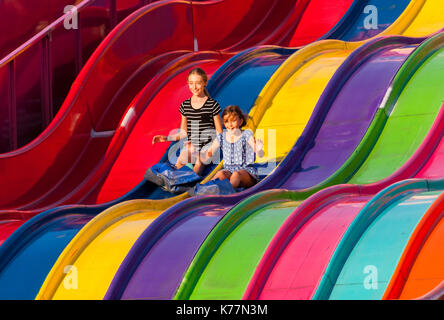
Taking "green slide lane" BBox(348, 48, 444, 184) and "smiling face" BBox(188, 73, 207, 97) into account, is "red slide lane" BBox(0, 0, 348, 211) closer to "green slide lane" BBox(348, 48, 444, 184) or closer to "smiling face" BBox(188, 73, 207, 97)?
"smiling face" BBox(188, 73, 207, 97)

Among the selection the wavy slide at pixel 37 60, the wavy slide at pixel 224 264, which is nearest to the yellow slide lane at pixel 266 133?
the wavy slide at pixel 224 264

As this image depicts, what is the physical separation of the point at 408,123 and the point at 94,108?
3307 millimetres

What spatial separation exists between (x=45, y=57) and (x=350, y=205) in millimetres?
4119

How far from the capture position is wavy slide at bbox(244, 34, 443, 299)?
6.65 metres

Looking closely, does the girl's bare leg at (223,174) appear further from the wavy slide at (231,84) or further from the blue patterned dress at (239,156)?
the wavy slide at (231,84)

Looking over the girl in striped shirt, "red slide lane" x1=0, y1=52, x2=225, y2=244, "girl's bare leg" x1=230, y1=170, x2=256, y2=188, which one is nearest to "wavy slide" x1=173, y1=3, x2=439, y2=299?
"girl's bare leg" x1=230, y1=170, x2=256, y2=188

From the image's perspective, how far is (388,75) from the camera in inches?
362

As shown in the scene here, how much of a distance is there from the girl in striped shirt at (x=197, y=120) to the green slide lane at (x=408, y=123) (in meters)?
1.51

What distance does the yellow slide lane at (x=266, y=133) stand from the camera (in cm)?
761

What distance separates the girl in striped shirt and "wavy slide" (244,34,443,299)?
60.7 inches

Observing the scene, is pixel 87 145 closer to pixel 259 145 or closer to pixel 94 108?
pixel 94 108

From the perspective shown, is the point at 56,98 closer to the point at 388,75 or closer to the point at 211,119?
the point at 211,119
